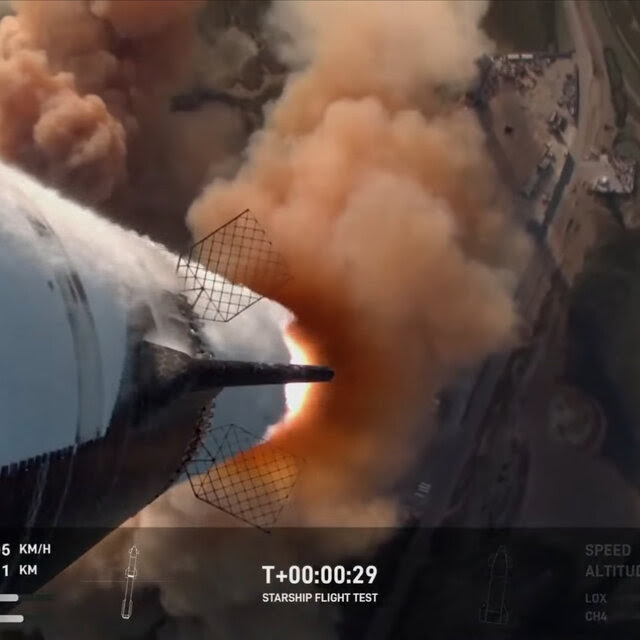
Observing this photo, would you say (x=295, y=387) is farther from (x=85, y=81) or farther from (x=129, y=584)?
(x=85, y=81)

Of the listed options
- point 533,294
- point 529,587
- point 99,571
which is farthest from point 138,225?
point 529,587

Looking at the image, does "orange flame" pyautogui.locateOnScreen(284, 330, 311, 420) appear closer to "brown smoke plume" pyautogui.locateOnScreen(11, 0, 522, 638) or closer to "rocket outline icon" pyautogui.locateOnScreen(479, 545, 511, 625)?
"brown smoke plume" pyautogui.locateOnScreen(11, 0, 522, 638)
